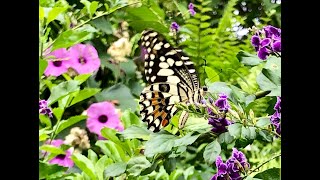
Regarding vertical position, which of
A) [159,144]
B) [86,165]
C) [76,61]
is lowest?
[86,165]

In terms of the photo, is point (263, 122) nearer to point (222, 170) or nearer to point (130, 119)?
point (222, 170)

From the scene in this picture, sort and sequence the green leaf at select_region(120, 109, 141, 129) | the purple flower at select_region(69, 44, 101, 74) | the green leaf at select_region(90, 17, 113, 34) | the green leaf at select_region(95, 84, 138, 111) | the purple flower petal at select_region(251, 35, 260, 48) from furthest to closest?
the green leaf at select_region(95, 84, 138, 111) < the green leaf at select_region(90, 17, 113, 34) < the purple flower at select_region(69, 44, 101, 74) < the green leaf at select_region(120, 109, 141, 129) < the purple flower petal at select_region(251, 35, 260, 48)

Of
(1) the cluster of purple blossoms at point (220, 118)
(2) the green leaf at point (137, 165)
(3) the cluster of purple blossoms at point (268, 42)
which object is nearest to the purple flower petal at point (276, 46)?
(3) the cluster of purple blossoms at point (268, 42)

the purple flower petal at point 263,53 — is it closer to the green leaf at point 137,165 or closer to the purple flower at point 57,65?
the green leaf at point 137,165

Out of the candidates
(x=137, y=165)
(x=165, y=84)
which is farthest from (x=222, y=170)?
(x=165, y=84)

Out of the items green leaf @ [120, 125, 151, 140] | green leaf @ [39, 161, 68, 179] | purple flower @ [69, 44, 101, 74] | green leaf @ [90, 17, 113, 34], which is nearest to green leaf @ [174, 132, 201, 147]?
green leaf @ [120, 125, 151, 140]

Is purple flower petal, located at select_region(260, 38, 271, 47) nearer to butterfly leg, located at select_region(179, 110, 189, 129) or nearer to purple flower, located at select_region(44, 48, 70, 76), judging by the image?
butterfly leg, located at select_region(179, 110, 189, 129)

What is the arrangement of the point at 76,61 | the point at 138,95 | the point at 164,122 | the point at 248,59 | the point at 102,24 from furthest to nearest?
the point at 138,95 < the point at 102,24 < the point at 76,61 < the point at 164,122 < the point at 248,59
